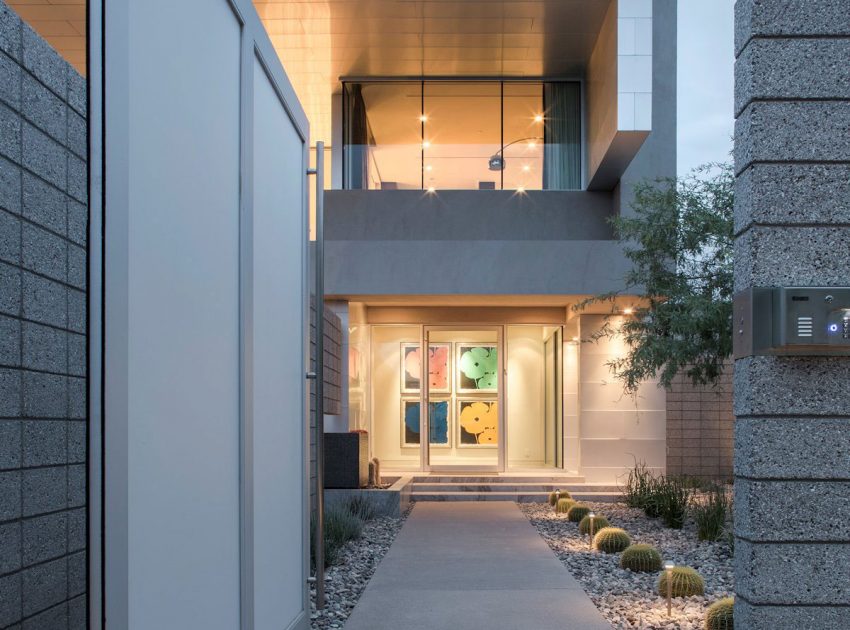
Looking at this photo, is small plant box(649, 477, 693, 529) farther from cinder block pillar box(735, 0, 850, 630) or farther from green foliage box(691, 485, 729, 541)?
cinder block pillar box(735, 0, 850, 630)

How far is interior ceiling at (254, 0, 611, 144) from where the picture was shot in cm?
1223

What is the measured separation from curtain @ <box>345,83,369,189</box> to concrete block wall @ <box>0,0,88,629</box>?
12.5m

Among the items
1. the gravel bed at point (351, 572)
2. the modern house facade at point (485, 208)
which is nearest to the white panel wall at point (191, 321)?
the gravel bed at point (351, 572)

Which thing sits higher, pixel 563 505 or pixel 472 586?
pixel 472 586

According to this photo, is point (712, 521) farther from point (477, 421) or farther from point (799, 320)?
point (477, 421)

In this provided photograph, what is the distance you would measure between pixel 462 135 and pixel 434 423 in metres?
5.23

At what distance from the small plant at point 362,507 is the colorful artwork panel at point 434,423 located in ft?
15.6

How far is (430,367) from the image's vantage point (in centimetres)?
1636

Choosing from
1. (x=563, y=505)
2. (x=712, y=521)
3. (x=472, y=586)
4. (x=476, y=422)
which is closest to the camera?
(x=472, y=586)

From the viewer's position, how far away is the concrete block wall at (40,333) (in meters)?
2.43

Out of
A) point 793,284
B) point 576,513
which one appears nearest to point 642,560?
point 576,513

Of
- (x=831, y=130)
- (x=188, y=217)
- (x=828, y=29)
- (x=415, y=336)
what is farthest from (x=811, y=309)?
(x=415, y=336)

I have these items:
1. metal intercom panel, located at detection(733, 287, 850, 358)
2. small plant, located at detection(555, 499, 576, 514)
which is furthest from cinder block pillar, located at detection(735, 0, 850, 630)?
small plant, located at detection(555, 499, 576, 514)

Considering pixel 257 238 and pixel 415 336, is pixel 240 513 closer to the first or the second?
pixel 257 238
